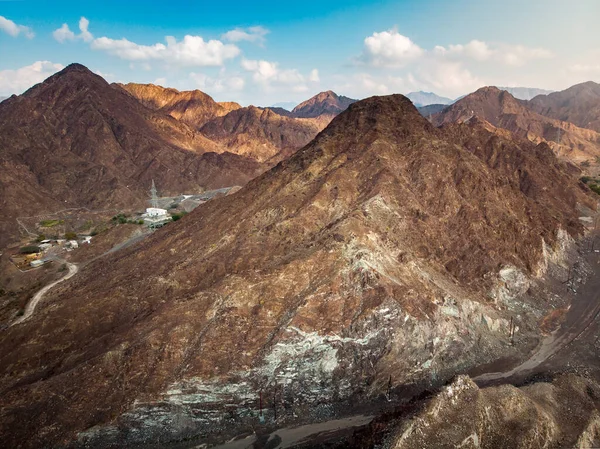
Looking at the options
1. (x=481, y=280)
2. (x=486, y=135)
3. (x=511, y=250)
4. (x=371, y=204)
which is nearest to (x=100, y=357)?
(x=371, y=204)

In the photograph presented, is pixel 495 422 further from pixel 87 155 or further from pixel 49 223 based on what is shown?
pixel 87 155

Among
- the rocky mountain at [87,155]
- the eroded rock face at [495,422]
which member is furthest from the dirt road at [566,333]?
the rocky mountain at [87,155]

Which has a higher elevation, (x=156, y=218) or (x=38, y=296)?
(x=156, y=218)

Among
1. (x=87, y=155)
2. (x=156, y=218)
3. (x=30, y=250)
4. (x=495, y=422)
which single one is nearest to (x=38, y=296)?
(x=30, y=250)

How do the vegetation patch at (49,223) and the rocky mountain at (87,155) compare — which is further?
the rocky mountain at (87,155)

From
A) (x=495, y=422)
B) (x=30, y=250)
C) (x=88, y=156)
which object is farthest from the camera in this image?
(x=88, y=156)

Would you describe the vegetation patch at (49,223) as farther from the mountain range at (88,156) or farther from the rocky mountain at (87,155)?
the rocky mountain at (87,155)

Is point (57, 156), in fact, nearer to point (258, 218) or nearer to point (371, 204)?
point (258, 218)
